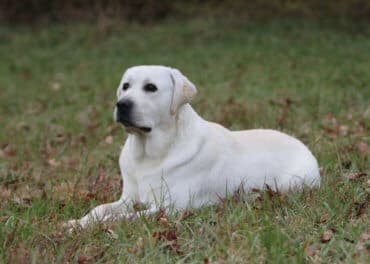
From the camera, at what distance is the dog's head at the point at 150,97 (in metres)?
4.91

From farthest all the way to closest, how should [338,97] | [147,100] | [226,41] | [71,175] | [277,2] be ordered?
[277,2], [226,41], [338,97], [71,175], [147,100]

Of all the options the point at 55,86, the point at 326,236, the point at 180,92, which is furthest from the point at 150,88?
the point at 55,86

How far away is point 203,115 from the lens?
29.2ft

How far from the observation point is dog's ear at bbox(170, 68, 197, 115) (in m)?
5.05

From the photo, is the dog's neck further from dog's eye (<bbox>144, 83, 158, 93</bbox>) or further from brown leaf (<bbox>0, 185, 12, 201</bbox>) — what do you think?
brown leaf (<bbox>0, 185, 12, 201</bbox>)

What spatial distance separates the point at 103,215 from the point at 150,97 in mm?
864

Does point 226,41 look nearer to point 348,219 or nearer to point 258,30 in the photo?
point 258,30

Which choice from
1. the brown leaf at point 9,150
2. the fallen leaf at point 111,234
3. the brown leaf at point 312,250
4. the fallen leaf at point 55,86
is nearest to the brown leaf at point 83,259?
the fallen leaf at point 111,234

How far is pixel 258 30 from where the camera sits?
16.3m

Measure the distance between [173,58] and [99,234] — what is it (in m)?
10.2

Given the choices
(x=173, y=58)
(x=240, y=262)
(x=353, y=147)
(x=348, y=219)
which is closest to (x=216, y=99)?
(x=353, y=147)

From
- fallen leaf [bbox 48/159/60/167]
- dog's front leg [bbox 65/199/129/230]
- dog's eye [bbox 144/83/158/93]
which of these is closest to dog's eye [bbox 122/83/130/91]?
dog's eye [bbox 144/83/158/93]

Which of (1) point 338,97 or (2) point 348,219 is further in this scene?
(1) point 338,97

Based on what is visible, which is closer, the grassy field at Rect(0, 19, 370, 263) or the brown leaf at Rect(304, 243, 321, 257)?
the brown leaf at Rect(304, 243, 321, 257)
